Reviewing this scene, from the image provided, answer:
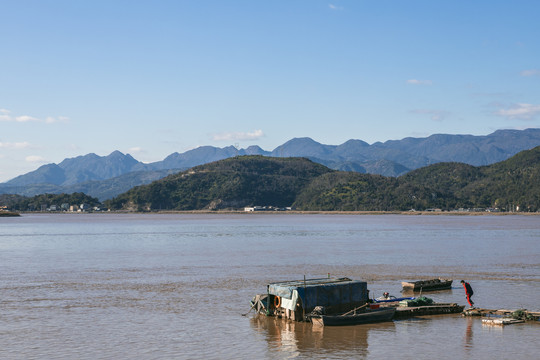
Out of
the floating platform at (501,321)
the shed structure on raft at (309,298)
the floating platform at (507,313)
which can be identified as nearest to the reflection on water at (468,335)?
the floating platform at (507,313)

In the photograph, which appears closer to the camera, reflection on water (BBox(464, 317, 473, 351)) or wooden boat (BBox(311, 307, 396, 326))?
reflection on water (BBox(464, 317, 473, 351))

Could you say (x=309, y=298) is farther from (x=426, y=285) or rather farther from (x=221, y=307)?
(x=426, y=285)

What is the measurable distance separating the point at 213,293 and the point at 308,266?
62.6ft

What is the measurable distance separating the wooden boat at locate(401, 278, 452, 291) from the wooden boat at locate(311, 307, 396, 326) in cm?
971

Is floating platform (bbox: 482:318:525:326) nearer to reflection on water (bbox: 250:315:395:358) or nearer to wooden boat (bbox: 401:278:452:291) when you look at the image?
reflection on water (bbox: 250:315:395:358)

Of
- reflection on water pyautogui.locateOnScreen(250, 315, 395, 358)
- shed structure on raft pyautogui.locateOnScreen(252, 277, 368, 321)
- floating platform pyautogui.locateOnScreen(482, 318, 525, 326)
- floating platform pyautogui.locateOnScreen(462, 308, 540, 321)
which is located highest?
shed structure on raft pyautogui.locateOnScreen(252, 277, 368, 321)

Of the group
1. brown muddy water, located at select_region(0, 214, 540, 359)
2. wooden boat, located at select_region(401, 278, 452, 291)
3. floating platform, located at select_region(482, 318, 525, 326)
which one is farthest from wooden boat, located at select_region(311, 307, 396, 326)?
wooden boat, located at select_region(401, 278, 452, 291)

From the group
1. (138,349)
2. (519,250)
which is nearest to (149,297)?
(138,349)

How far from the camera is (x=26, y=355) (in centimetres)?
2581

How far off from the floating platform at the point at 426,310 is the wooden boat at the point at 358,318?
897 mm

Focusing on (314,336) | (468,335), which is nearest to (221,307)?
(314,336)

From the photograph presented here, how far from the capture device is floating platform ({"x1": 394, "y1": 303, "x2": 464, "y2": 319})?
3341 centimetres

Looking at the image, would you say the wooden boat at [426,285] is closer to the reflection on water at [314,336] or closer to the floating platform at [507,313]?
the floating platform at [507,313]

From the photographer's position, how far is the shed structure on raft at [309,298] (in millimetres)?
31594
